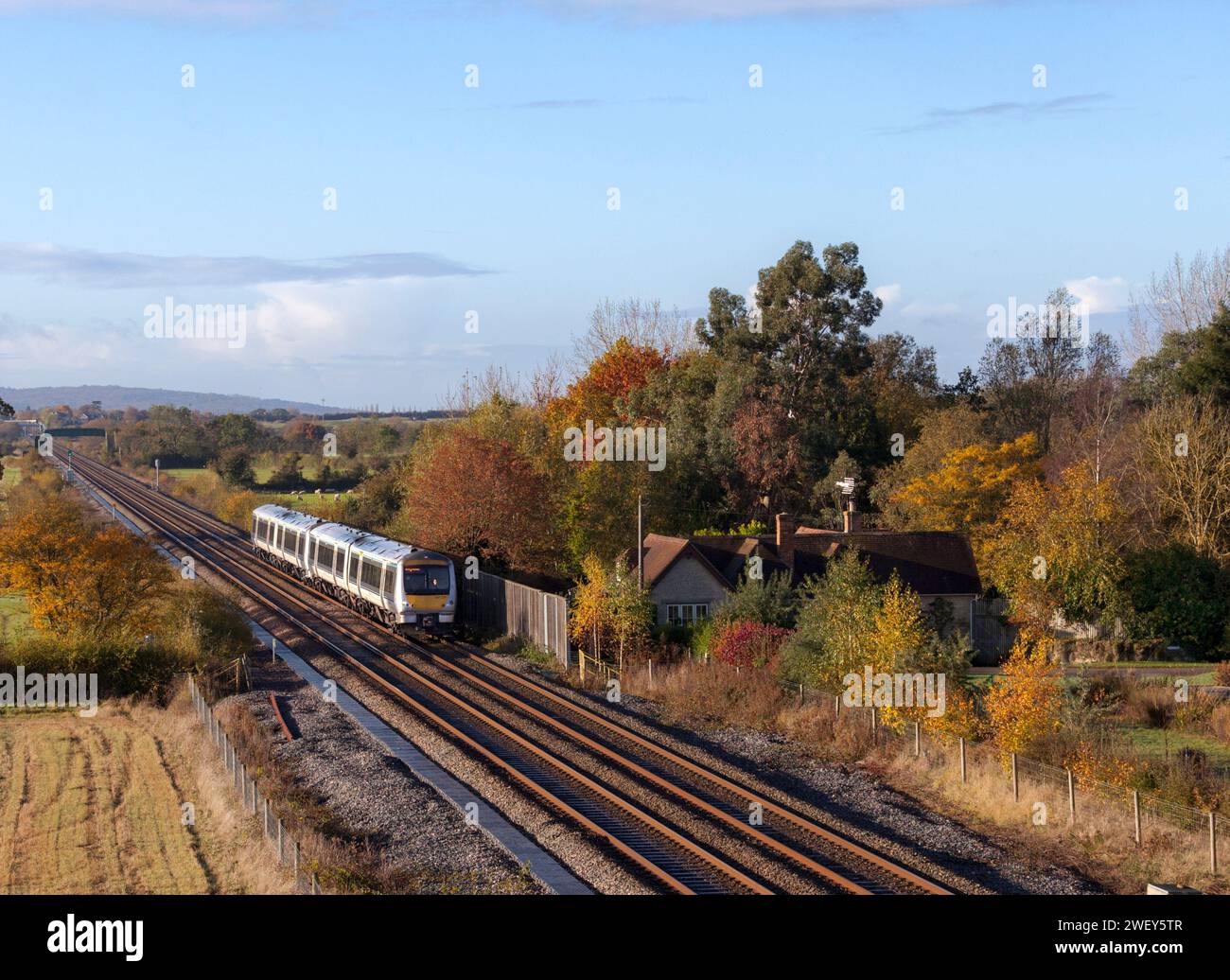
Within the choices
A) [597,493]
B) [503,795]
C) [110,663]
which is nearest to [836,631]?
[503,795]

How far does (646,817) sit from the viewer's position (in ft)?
59.9

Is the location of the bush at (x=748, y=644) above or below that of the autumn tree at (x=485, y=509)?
below

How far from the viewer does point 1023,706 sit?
21.3m

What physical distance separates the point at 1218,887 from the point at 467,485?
3399cm

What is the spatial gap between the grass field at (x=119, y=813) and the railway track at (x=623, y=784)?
483 centimetres

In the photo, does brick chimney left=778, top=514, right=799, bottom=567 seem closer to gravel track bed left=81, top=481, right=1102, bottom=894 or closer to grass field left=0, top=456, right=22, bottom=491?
gravel track bed left=81, top=481, right=1102, bottom=894

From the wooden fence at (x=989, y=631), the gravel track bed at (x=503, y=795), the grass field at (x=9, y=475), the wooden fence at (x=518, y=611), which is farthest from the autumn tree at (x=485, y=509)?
the grass field at (x=9, y=475)

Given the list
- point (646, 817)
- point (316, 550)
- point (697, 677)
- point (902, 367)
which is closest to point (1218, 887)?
point (646, 817)

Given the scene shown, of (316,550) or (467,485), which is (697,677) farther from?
(316,550)

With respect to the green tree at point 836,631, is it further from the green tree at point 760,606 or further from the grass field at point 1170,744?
the grass field at point 1170,744

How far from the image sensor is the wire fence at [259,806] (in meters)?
15.2

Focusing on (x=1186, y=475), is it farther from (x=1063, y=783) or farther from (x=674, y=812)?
(x=674, y=812)

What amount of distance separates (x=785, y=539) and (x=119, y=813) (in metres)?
26.3
